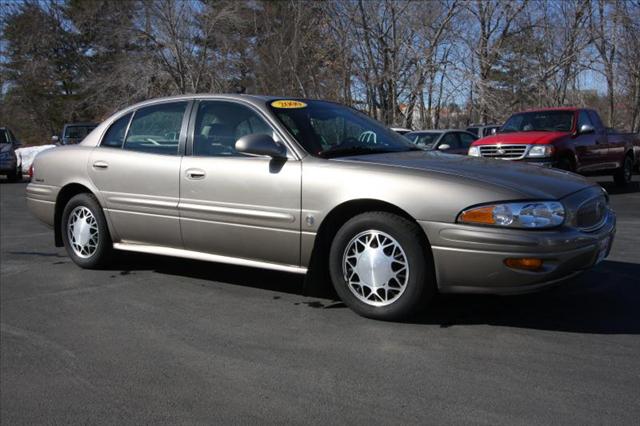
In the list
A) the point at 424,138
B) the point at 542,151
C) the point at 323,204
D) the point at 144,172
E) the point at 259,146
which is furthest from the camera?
the point at 424,138

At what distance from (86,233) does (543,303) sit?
155 inches

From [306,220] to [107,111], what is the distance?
1217 inches

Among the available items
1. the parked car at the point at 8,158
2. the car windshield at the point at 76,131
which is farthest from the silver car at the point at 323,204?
the car windshield at the point at 76,131

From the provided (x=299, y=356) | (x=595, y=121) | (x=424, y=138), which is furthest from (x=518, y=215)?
(x=424, y=138)

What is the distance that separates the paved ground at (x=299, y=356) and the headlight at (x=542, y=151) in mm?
6319

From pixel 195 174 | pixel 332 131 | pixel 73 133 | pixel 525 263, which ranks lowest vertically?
pixel 525 263

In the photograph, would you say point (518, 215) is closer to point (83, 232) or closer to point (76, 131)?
point (83, 232)

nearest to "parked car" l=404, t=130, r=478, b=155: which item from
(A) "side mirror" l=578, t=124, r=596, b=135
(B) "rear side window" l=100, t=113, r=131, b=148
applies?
(A) "side mirror" l=578, t=124, r=596, b=135

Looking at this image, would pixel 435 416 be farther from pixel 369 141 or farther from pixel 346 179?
pixel 369 141

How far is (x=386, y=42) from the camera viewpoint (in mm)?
24328

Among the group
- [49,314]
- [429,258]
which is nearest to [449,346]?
[429,258]

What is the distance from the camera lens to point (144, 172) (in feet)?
18.1

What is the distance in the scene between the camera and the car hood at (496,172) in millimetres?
4074

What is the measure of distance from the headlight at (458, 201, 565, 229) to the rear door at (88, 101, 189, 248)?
95.6 inches
